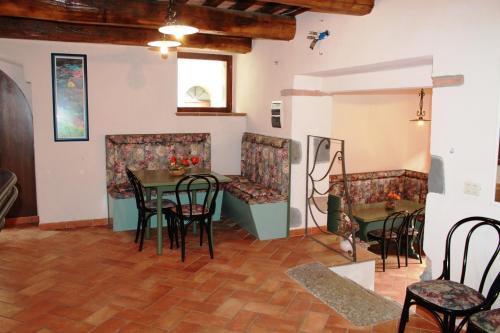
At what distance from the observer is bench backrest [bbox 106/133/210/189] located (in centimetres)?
572

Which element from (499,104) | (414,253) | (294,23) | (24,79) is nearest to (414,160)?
(414,253)

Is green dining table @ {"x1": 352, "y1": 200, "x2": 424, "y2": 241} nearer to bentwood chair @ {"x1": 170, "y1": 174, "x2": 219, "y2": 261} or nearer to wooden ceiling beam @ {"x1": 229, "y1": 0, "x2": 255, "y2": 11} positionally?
bentwood chair @ {"x1": 170, "y1": 174, "x2": 219, "y2": 261}

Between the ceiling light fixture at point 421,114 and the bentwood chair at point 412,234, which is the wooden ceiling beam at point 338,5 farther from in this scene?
the ceiling light fixture at point 421,114

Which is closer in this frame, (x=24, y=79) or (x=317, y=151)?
(x=317, y=151)

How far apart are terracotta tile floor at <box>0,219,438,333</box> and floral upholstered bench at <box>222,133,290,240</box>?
21cm

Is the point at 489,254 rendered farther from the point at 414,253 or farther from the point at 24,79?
the point at 24,79

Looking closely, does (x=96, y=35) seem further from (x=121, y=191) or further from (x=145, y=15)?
(x=121, y=191)

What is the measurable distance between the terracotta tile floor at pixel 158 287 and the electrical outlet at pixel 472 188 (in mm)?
1030

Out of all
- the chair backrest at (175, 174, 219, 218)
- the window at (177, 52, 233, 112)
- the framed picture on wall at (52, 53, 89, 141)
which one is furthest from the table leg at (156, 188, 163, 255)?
the window at (177, 52, 233, 112)

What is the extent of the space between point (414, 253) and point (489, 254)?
10.2 feet

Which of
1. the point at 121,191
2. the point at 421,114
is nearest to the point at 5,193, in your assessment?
the point at 121,191

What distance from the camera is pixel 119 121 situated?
5.79 m

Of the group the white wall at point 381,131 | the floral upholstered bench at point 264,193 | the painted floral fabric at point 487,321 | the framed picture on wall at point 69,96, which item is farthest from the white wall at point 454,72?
the framed picture on wall at point 69,96

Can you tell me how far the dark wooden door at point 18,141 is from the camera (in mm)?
5688
